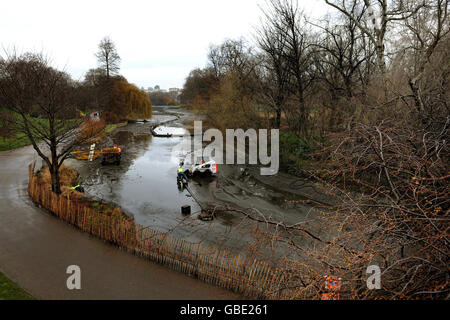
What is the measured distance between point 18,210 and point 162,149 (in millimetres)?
19319

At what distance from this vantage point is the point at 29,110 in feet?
45.2

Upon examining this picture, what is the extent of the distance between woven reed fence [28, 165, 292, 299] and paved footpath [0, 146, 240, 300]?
0.77 feet

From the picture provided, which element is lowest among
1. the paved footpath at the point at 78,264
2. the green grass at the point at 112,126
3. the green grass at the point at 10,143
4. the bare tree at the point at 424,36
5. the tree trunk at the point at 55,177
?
the paved footpath at the point at 78,264

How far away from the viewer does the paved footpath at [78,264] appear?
7.58 metres

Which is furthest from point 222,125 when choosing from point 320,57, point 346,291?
point 346,291

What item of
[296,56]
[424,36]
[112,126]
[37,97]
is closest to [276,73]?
[296,56]

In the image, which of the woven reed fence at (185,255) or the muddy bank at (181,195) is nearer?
the woven reed fence at (185,255)

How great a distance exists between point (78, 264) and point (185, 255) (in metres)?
3.29

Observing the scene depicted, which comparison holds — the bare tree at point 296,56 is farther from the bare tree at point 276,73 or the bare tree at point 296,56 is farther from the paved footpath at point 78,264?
the paved footpath at point 78,264

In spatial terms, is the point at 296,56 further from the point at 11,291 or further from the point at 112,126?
the point at 112,126

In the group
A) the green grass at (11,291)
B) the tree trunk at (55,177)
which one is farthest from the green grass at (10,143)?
the green grass at (11,291)

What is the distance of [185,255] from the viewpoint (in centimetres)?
890

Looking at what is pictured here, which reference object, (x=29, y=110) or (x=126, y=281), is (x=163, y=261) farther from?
(x=29, y=110)

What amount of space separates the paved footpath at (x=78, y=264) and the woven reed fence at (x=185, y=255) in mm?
235
